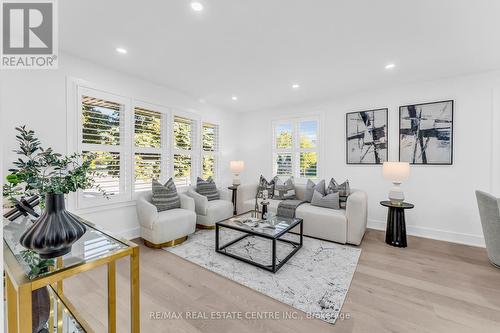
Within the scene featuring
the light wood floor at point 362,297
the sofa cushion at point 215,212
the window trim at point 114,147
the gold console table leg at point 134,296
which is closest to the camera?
the gold console table leg at point 134,296

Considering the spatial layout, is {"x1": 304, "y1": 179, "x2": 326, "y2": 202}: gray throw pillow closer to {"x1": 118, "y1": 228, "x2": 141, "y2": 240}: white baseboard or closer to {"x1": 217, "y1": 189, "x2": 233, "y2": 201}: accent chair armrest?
{"x1": 217, "y1": 189, "x2": 233, "y2": 201}: accent chair armrest

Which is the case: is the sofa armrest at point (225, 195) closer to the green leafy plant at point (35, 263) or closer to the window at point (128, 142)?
the window at point (128, 142)

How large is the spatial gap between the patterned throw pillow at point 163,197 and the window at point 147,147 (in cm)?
32

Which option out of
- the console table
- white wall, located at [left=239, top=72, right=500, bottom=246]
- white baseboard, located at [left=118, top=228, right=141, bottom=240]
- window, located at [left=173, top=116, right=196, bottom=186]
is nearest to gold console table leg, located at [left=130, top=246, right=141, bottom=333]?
the console table

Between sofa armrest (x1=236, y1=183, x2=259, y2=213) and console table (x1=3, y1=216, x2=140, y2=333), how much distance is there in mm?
3168

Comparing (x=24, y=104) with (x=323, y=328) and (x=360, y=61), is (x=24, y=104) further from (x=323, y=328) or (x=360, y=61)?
(x=360, y=61)

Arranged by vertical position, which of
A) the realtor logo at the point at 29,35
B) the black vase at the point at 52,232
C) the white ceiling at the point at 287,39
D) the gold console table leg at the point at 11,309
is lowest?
the gold console table leg at the point at 11,309

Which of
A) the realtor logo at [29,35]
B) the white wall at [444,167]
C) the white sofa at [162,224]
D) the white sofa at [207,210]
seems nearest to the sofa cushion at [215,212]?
the white sofa at [207,210]

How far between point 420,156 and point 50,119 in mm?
5286

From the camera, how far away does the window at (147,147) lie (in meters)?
3.54

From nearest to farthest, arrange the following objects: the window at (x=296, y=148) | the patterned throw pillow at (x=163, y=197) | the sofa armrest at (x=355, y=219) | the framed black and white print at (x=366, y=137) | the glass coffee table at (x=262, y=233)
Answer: the glass coffee table at (x=262, y=233) < the sofa armrest at (x=355, y=219) < the patterned throw pillow at (x=163, y=197) < the framed black and white print at (x=366, y=137) < the window at (x=296, y=148)

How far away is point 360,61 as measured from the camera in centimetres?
289

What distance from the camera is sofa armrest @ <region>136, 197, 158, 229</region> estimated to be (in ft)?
9.78

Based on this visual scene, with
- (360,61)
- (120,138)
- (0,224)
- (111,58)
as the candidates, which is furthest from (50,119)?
(360,61)
